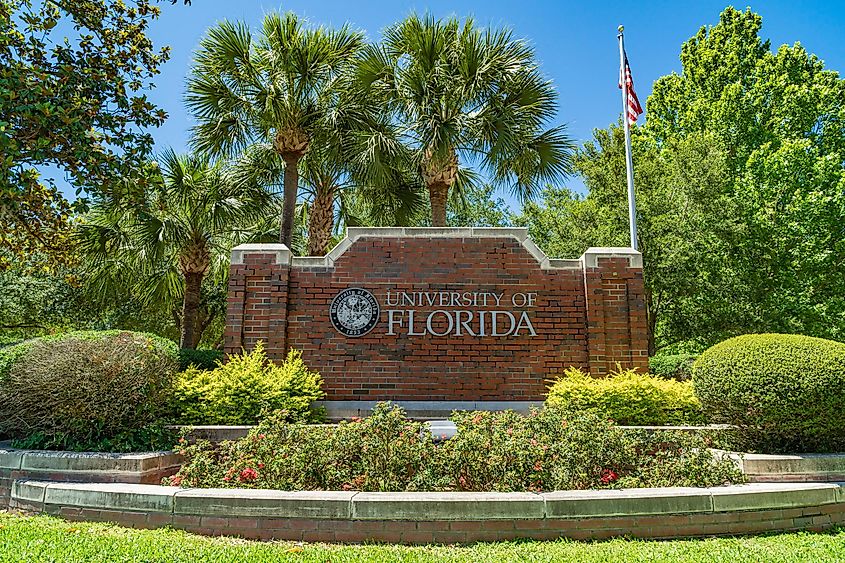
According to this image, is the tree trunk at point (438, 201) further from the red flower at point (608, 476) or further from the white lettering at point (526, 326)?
the red flower at point (608, 476)

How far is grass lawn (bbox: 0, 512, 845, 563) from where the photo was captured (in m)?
4.02

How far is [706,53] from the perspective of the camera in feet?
72.2

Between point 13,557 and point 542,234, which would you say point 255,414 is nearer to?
point 13,557

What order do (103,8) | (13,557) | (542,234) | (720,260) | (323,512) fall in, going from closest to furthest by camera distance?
1. (13,557)
2. (323,512)
3. (103,8)
4. (720,260)
5. (542,234)

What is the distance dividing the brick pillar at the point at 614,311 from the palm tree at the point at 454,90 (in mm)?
4029

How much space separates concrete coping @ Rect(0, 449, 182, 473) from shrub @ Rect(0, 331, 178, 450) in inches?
17.4

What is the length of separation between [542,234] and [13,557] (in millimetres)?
18550

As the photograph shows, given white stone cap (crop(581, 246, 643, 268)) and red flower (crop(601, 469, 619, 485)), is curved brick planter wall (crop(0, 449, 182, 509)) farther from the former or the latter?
white stone cap (crop(581, 246, 643, 268))

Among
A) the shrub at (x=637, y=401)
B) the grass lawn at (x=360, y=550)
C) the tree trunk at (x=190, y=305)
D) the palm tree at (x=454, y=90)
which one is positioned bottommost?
the grass lawn at (x=360, y=550)

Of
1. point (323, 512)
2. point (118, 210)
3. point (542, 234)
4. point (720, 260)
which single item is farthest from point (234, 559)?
point (542, 234)

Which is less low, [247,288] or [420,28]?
[420,28]

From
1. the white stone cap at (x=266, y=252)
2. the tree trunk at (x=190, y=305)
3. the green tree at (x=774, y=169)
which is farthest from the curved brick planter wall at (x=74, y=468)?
the green tree at (x=774, y=169)

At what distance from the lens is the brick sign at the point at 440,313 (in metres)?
9.34

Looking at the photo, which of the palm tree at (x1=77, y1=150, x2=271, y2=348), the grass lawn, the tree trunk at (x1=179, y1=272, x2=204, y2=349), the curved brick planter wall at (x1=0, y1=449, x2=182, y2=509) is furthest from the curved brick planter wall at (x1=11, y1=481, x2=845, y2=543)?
the tree trunk at (x1=179, y1=272, x2=204, y2=349)
